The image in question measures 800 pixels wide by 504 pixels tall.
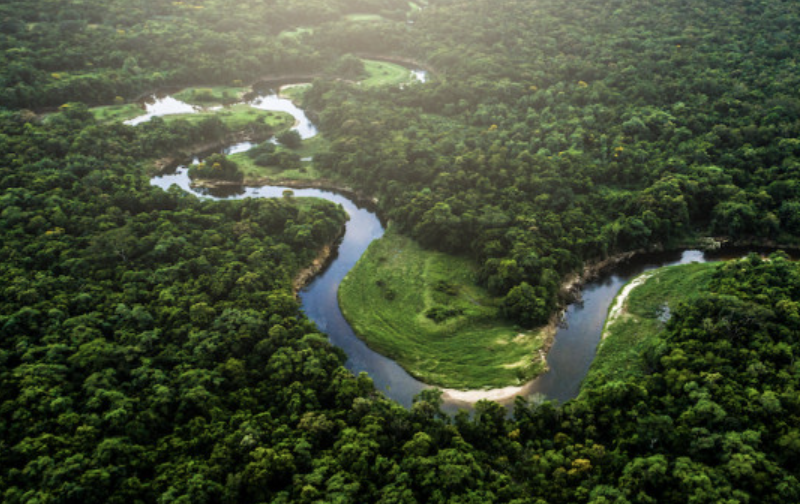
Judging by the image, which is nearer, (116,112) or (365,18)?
(116,112)

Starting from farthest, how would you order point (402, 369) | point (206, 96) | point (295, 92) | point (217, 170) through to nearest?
point (295, 92) → point (206, 96) → point (217, 170) → point (402, 369)

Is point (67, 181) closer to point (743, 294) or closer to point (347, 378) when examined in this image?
point (347, 378)

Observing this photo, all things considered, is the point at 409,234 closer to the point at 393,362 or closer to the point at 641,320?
the point at 393,362

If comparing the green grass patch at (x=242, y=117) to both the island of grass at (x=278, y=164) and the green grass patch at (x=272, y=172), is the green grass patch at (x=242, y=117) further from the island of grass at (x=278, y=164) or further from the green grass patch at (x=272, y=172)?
the green grass patch at (x=272, y=172)

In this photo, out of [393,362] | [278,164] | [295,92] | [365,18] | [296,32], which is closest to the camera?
[393,362]

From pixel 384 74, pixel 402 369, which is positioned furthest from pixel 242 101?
pixel 402 369

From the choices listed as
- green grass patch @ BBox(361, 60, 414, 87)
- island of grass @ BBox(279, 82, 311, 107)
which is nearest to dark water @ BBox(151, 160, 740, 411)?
island of grass @ BBox(279, 82, 311, 107)

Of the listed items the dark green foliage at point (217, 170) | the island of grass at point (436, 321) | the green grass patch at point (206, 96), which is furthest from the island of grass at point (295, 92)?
the island of grass at point (436, 321)
